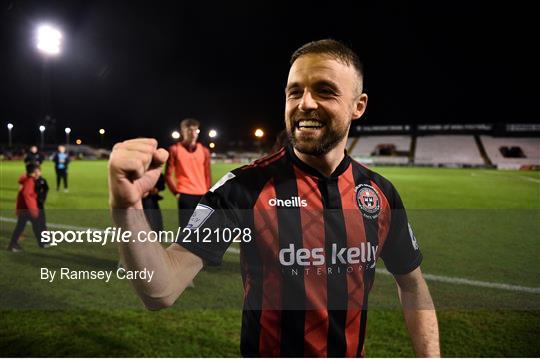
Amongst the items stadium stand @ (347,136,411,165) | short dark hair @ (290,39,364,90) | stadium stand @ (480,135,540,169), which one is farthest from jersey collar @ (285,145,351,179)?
stadium stand @ (480,135,540,169)

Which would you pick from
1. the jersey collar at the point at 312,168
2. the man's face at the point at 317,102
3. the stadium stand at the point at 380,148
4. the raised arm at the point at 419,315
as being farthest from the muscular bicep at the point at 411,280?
the stadium stand at the point at 380,148

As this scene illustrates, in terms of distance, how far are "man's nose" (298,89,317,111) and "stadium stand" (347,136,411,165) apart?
53.0 m

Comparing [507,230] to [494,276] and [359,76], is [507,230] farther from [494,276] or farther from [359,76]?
[359,76]

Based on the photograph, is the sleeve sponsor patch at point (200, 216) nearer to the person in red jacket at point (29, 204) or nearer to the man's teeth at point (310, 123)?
the man's teeth at point (310, 123)

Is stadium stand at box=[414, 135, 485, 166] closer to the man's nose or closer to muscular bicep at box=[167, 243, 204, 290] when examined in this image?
the man's nose

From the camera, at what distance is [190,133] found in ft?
20.6

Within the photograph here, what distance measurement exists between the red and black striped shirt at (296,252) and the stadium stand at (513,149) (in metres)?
52.9

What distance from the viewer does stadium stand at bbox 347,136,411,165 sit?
5624cm

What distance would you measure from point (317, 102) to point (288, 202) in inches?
17.2

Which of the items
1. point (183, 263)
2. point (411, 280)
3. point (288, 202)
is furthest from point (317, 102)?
point (411, 280)

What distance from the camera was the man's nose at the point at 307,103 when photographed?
1.61m

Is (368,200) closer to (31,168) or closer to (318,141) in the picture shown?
(318,141)

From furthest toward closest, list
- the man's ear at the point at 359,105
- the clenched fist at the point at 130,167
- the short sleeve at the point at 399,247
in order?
the short sleeve at the point at 399,247 < the man's ear at the point at 359,105 < the clenched fist at the point at 130,167

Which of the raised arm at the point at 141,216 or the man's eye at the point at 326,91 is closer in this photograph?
the raised arm at the point at 141,216
